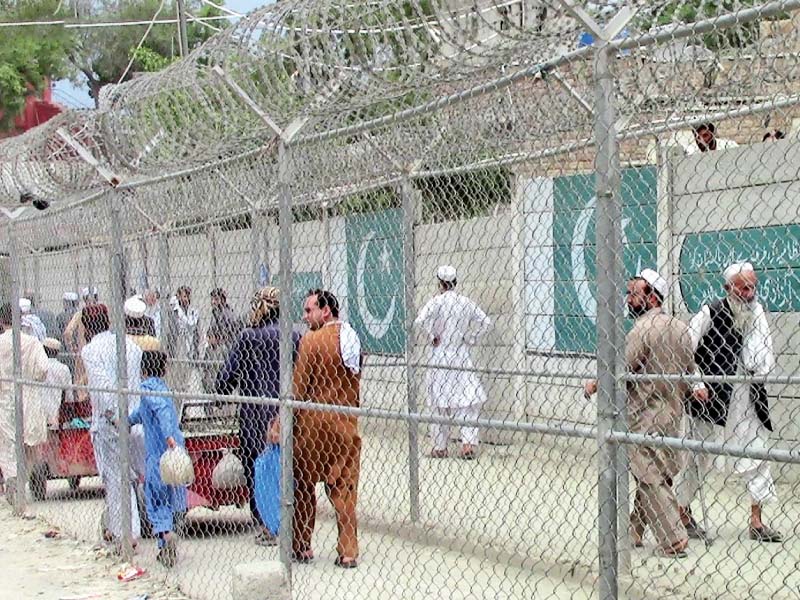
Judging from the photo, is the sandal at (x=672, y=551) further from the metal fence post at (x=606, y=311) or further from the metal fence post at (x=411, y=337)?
the metal fence post at (x=606, y=311)

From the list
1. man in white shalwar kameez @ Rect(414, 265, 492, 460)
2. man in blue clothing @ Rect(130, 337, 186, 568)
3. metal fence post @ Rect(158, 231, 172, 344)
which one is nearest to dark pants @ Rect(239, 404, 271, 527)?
man in blue clothing @ Rect(130, 337, 186, 568)

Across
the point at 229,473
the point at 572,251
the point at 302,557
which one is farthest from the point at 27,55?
the point at 302,557

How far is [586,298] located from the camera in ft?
30.3

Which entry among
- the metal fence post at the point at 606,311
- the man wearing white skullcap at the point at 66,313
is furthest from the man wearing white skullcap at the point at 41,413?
the metal fence post at the point at 606,311

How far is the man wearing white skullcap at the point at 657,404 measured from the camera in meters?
6.56

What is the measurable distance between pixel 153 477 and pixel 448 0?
432 cm

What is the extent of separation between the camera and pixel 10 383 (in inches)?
409

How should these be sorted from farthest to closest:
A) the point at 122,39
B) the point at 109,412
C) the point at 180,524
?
the point at 122,39 < the point at 109,412 < the point at 180,524

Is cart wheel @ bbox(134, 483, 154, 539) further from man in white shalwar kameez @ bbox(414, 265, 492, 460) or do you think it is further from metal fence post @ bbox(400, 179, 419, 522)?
man in white shalwar kameez @ bbox(414, 265, 492, 460)

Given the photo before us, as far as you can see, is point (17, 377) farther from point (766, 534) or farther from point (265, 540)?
point (766, 534)

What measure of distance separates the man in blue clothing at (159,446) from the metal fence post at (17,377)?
2288mm

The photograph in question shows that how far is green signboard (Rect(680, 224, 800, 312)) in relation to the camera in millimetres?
8219

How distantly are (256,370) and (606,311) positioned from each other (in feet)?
14.6

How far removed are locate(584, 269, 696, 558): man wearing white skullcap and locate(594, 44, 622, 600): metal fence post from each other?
9.28ft
